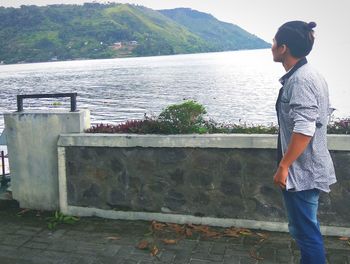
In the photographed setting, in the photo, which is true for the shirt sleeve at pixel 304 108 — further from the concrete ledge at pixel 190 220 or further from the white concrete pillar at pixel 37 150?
the white concrete pillar at pixel 37 150

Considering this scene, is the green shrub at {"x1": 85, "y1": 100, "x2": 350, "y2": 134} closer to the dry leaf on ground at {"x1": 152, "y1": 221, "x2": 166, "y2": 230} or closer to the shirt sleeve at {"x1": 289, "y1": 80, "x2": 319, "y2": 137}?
the dry leaf on ground at {"x1": 152, "y1": 221, "x2": 166, "y2": 230}

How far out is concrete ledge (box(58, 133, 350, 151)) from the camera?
5.78m

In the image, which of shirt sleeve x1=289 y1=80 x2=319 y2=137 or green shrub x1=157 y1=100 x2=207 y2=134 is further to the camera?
green shrub x1=157 y1=100 x2=207 y2=134

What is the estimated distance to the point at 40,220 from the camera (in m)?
6.71

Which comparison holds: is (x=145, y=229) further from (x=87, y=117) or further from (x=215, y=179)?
(x=87, y=117)

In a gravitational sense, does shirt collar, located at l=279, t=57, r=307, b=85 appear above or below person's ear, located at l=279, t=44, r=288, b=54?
below

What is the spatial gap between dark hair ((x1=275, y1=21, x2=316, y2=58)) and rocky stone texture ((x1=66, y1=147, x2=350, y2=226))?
8.00ft

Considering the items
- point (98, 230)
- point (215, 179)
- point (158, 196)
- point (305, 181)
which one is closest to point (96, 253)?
point (98, 230)

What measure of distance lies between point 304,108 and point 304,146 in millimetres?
316

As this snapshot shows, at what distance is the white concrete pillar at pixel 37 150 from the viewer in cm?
683

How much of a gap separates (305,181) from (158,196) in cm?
326

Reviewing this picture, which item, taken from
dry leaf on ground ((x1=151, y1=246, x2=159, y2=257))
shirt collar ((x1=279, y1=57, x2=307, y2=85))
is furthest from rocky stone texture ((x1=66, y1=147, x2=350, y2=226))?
shirt collar ((x1=279, y1=57, x2=307, y2=85))

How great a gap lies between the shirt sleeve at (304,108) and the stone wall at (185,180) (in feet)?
7.90

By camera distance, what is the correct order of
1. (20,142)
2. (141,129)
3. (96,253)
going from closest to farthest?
(96,253)
(141,129)
(20,142)
